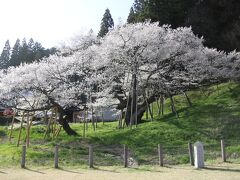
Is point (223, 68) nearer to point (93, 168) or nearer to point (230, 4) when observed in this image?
point (230, 4)

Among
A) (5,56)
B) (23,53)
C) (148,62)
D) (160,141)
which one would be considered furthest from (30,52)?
(160,141)

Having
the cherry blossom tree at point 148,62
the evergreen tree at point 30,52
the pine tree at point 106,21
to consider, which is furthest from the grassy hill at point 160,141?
the evergreen tree at point 30,52

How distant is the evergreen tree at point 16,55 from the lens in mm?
66250

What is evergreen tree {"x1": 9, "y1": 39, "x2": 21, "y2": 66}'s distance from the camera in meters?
66.2

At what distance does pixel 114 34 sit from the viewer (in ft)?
84.3

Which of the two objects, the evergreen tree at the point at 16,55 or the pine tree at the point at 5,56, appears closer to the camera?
the evergreen tree at the point at 16,55

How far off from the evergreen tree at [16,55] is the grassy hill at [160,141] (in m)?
41.1

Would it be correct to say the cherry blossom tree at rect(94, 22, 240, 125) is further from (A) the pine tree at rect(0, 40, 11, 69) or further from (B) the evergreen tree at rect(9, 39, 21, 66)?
(A) the pine tree at rect(0, 40, 11, 69)

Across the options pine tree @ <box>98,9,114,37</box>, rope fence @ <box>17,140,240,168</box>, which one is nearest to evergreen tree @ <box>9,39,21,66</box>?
pine tree @ <box>98,9,114,37</box>

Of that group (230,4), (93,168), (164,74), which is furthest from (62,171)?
(230,4)

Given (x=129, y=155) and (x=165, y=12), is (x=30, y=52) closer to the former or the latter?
(x=165, y=12)

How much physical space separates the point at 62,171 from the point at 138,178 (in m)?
3.48

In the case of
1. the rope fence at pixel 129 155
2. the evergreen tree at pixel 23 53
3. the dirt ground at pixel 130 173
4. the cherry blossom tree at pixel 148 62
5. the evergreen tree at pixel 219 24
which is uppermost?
the evergreen tree at pixel 23 53

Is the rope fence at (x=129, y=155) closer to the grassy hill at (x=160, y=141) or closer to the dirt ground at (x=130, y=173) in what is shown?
the grassy hill at (x=160, y=141)
